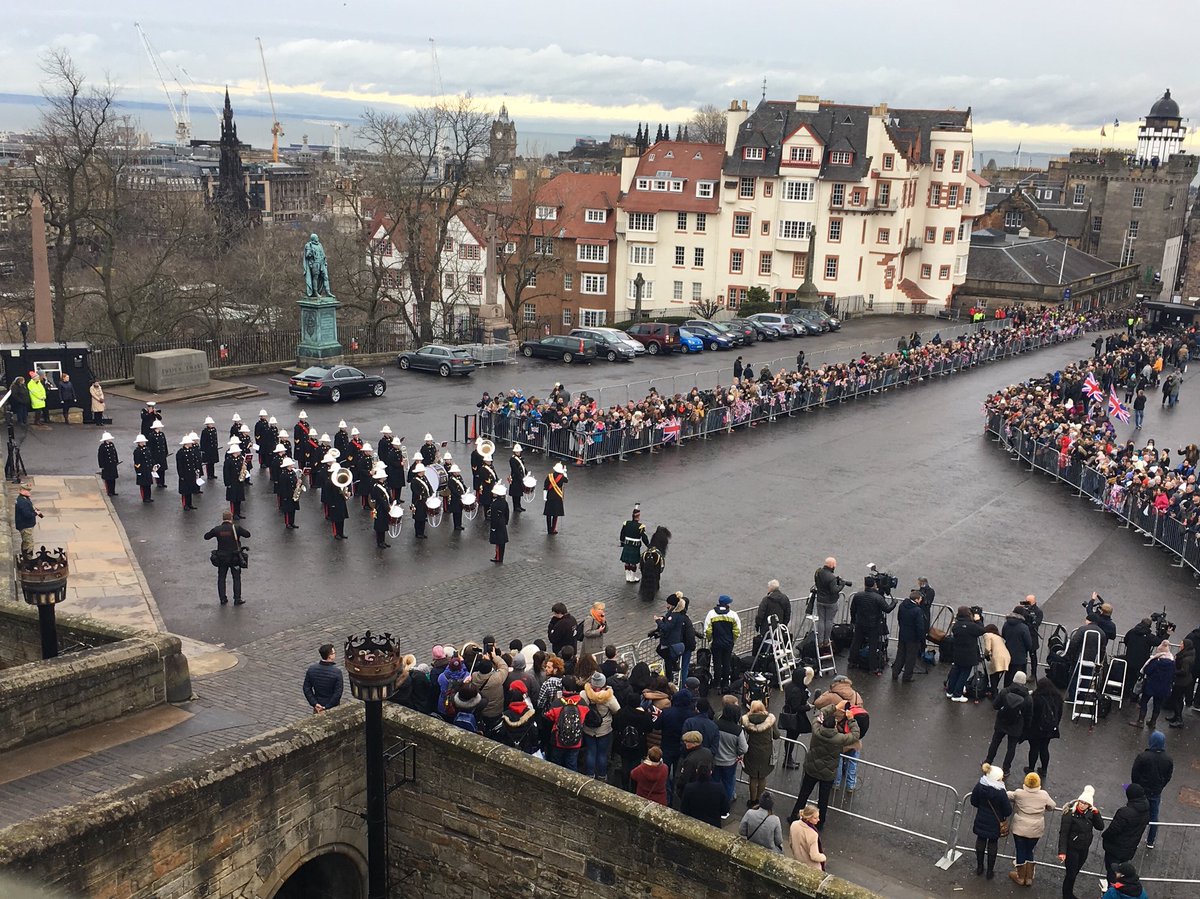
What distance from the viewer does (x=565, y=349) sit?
1694 inches

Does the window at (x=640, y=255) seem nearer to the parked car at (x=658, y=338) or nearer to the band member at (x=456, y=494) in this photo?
the parked car at (x=658, y=338)

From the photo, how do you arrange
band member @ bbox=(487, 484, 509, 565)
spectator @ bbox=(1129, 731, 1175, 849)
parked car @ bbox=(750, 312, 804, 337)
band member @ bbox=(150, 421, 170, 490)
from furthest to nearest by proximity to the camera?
1. parked car @ bbox=(750, 312, 804, 337)
2. band member @ bbox=(150, 421, 170, 490)
3. band member @ bbox=(487, 484, 509, 565)
4. spectator @ bbox=(1129, 731, 1175, 849)

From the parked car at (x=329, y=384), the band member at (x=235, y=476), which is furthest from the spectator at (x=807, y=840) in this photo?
the parked car at (x=329, y=384)

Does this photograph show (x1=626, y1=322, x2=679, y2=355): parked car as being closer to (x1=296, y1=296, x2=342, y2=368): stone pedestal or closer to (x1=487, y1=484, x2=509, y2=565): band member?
(x1=296, y1=296, x2=342, y2=368): stone pedestal

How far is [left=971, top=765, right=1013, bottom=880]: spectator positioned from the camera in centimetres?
1101

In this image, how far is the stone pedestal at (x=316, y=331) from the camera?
39344 mm

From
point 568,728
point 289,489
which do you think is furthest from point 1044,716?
point 289,489

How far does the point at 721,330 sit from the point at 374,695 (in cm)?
3909

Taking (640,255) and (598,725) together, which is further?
(640,255)

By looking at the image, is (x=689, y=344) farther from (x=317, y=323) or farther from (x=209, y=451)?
(x=209, y=451)

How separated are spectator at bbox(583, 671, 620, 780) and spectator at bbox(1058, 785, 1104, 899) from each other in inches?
176

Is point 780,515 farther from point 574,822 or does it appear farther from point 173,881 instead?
point 173,881

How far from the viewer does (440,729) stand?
37.5 ft

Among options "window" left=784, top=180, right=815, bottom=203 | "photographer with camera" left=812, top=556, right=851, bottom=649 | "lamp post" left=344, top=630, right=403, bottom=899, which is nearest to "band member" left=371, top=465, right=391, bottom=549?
"photographer with camera" left=812, top=556, right=851, bottom=649
